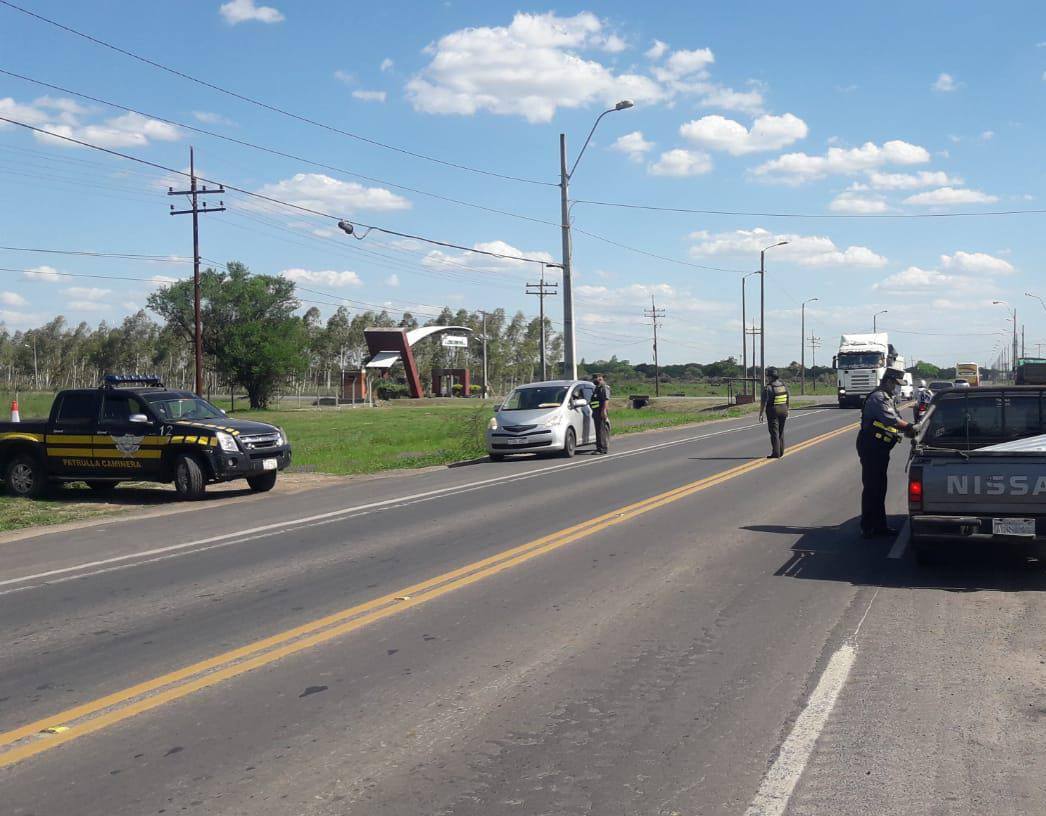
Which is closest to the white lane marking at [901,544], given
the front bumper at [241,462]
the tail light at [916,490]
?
the tail light at [916,490]

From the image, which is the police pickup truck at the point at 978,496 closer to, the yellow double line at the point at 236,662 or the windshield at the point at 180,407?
the yellow double line at the point at 236,662

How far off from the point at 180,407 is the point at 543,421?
853 centimetres

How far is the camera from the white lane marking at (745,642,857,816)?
4.32 m

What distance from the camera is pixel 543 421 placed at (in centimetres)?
2311

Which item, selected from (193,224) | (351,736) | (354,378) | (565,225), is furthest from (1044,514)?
(354,378)

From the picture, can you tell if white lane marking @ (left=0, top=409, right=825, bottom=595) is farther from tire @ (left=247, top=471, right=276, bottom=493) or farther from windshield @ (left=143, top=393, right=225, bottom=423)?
windshield @ (left=143, top=393, right=225, bottom=423)

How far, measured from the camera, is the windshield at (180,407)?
54.9 ft

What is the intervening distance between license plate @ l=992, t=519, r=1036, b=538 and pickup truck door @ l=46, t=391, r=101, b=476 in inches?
528

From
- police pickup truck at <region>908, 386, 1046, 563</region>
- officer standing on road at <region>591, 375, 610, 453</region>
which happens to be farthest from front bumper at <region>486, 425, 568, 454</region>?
police pickup truck at <region>908, 386, 1046, 563</region>

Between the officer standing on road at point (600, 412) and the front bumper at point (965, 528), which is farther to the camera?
the officer standing on road at point (600, 412)

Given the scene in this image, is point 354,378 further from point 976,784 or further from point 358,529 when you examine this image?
point 976,784

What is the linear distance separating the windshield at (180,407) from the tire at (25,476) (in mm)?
2089

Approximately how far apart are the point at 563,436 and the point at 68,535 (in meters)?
12.3

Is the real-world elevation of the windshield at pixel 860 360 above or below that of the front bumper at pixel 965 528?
above
